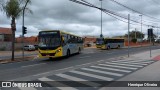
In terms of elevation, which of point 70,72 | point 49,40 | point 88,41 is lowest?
point 70,72

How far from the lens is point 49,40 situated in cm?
2597

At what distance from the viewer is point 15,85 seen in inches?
440

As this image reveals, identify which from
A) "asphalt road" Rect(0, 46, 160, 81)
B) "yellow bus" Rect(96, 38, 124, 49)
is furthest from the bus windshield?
"yellow bus" Rect(96, 38, 124, 49)

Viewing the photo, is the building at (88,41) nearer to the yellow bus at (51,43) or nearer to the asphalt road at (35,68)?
the yellow bus at (51,43)

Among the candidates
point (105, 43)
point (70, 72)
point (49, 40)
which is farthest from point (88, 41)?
point (70, 72)

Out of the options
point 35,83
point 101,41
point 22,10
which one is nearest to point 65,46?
point 22,10

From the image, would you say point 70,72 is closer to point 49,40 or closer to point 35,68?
point 35,68

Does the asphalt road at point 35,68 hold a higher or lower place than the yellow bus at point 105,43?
lower

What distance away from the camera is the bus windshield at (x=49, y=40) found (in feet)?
84.9

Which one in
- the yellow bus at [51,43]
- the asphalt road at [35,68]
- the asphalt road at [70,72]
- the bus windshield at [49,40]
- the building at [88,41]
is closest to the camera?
the asphalt road at [70,72]

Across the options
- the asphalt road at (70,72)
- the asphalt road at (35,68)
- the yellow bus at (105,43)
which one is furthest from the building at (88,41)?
the asphalt road at (70,72)

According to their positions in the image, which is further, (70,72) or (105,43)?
(105,43)

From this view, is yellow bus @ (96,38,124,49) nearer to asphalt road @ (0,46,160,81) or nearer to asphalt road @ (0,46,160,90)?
asphalt road @ (0,46,160,81)

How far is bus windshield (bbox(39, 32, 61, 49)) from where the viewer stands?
84.9ft
